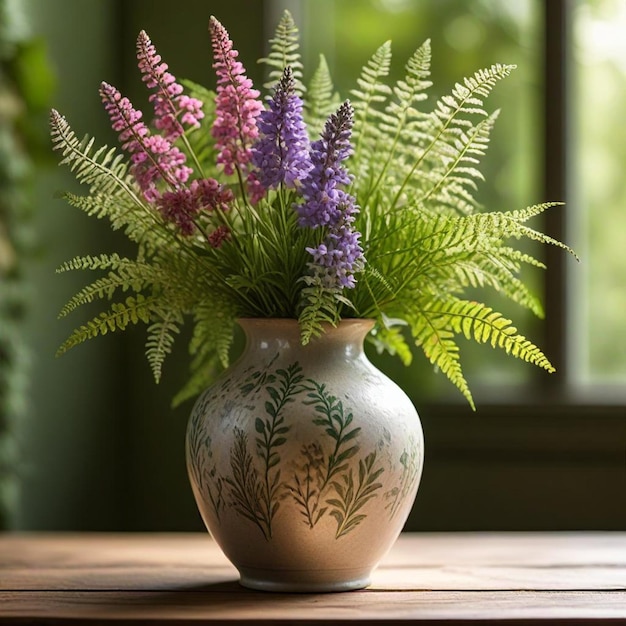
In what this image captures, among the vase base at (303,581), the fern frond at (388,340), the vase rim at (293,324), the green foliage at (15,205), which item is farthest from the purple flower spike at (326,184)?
the green foliage at (15,205)

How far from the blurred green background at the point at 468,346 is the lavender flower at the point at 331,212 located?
4.63ft

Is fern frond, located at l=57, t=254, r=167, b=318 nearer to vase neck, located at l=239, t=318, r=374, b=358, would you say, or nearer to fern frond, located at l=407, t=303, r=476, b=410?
vase neck, located at l=239, t=318, r=374, b=358

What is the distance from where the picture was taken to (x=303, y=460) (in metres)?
0.89

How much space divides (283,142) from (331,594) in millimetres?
437

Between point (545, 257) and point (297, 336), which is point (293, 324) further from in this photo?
point (545, 257)

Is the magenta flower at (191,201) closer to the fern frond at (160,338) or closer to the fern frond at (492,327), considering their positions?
the fern frond at (160,338)

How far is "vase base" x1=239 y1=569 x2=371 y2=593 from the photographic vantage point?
3.10 ft

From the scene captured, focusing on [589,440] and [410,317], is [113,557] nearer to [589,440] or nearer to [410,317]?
[410,317]

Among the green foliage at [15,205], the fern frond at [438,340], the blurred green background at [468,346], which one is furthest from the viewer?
the blurred green background at [468,346]

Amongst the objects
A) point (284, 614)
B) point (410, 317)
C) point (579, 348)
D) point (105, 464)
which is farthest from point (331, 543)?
point (579, 348)

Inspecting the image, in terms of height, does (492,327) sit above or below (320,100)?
below

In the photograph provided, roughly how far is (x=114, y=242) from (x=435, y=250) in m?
1.80

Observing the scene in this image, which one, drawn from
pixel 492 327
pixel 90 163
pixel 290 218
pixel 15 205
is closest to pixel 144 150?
pixel 90 163

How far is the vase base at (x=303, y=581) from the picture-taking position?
0.94 metres
